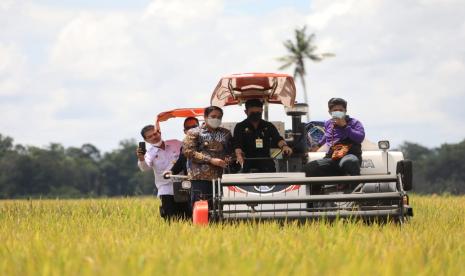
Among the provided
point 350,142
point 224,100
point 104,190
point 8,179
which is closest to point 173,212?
point 224,100

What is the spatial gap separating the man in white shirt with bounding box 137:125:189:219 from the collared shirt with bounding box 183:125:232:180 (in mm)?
1525

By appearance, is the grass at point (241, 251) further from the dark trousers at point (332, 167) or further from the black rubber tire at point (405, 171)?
the dark trousers at point (332, 167)

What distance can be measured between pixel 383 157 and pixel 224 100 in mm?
2515

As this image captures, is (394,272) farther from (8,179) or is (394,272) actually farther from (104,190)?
(104,190)

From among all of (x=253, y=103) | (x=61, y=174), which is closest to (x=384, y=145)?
(x=253, y=103)

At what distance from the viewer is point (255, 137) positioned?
13477 mm

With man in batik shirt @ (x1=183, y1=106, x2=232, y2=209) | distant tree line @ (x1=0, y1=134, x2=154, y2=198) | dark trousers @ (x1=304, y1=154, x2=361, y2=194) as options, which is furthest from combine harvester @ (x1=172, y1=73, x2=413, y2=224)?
distant tree line @ (x1=0, y1=134, x2=154, y2=198)

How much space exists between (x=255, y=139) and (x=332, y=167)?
45.4 inches

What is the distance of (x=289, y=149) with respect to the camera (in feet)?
43.5

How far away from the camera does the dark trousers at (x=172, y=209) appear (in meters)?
15.1

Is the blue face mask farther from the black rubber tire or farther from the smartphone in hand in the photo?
the smartphone in hand

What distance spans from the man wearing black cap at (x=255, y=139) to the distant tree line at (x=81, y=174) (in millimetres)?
98415

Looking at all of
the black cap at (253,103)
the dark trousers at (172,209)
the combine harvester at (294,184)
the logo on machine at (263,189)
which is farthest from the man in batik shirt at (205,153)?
the dark trousers at (172,209)

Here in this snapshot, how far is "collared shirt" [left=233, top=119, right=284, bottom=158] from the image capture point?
44.2 ft
